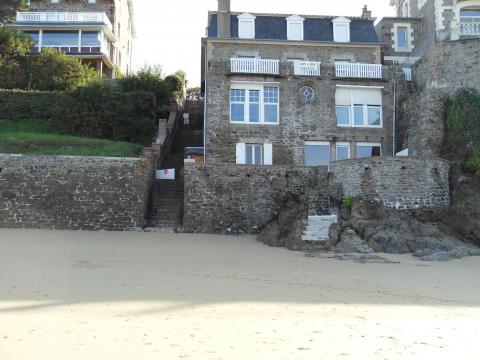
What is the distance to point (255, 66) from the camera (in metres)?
22.9

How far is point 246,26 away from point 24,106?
12.4m

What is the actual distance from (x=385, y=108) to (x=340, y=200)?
267 inches

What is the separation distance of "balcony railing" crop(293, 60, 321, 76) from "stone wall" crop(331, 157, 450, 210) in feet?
19.6

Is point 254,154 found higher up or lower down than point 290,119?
lower down

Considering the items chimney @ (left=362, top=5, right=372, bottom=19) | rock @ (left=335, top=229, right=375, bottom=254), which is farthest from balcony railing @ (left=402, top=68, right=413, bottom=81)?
rock @ (left=335, top=229, right=375, bottom=254)

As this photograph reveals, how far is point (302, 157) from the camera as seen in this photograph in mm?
22469

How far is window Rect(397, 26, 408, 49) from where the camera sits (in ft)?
93.5

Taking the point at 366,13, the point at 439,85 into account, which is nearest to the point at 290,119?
the point at 439,85

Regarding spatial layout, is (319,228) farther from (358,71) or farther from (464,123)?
(358,71)

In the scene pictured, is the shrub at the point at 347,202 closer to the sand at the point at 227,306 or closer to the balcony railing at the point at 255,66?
the sand at the point at 227,306

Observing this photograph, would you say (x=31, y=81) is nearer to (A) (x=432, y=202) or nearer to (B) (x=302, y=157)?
(B) (x=302, y=157)

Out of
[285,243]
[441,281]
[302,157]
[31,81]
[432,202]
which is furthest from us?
[31,81]

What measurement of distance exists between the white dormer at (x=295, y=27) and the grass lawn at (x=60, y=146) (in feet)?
32.2

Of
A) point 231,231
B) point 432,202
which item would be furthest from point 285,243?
point 432,202
